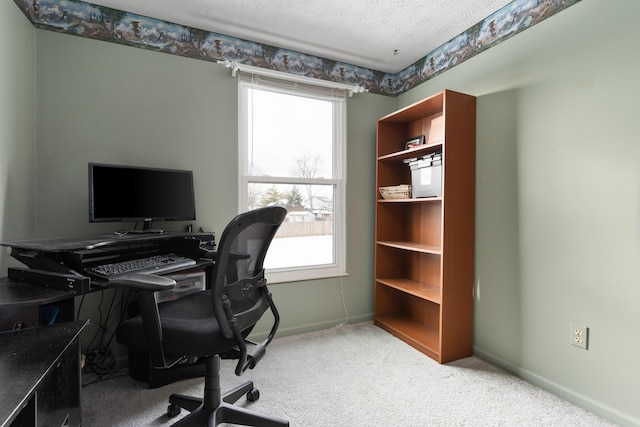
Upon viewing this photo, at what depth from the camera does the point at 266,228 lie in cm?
149

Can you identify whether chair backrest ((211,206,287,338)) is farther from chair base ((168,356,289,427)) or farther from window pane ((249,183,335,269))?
window pane ((249,183,335,269))

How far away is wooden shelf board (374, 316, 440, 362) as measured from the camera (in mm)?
2344

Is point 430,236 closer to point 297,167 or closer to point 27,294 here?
point 297,167

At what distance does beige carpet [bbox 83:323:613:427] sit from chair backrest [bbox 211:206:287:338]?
26.8 inches

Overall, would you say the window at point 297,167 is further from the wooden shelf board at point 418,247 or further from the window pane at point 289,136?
the wooden shelf board at point 418,247

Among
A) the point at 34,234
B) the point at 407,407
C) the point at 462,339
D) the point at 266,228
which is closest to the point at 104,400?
the point at 34,234

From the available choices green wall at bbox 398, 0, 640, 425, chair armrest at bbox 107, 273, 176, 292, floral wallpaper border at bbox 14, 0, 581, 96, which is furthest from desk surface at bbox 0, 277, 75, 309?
green wall at bbox 398, 0, 640, 425

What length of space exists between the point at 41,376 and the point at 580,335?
240 centimetres

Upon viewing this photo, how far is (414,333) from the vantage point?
2.60m

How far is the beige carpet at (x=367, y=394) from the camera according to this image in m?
1.64

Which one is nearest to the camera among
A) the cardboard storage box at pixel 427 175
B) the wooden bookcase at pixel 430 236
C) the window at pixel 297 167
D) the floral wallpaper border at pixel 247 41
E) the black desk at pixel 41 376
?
the black desk at pixel 41 376

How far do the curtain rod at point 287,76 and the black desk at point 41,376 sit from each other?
1954mm

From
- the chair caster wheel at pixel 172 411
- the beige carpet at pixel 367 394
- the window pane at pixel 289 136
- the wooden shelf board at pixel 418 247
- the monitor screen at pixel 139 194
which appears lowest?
the beige carpet at pixel 367 394

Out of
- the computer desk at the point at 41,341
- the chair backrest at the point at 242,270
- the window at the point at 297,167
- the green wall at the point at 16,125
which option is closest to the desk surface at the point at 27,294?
the computer desk at the point at 41,341
